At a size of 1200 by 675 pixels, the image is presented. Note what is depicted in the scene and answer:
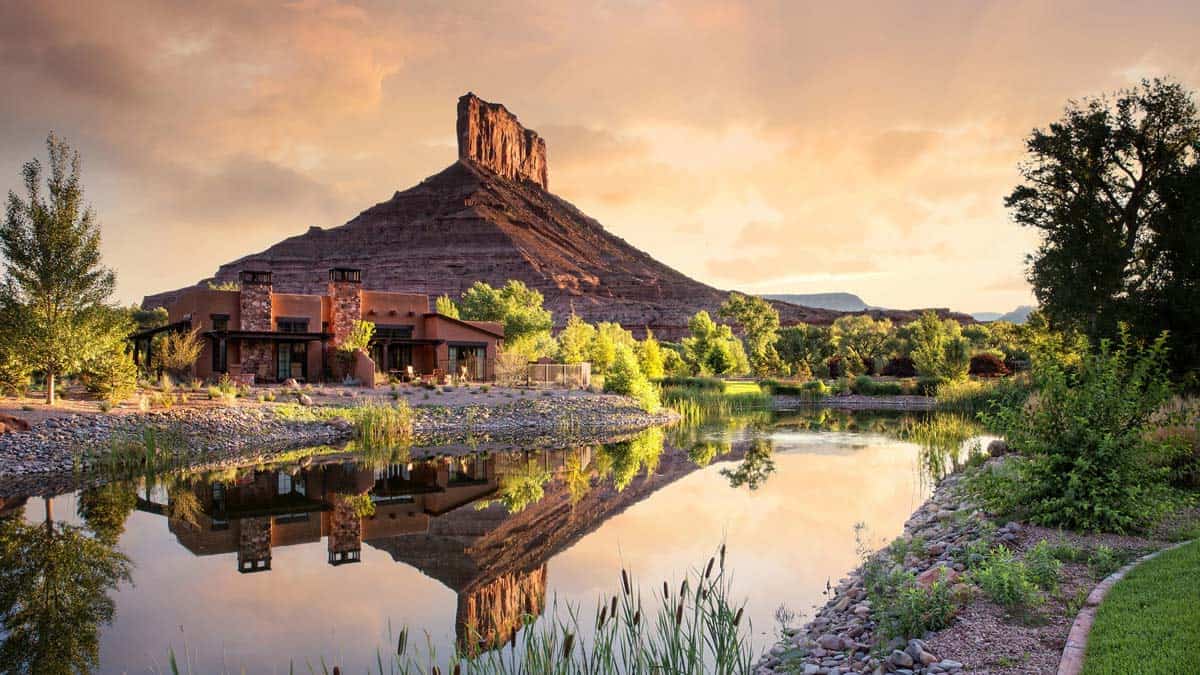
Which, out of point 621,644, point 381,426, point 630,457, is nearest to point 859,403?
point 630,457

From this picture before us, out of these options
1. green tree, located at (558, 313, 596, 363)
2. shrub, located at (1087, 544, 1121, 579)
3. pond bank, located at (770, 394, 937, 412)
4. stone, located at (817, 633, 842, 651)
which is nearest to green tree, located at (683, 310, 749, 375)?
pond bank, located at (770, 394, 937, 412)

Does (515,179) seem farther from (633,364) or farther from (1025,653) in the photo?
(1025,653)

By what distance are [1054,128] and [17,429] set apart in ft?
84.1

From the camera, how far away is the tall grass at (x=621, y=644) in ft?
13.5

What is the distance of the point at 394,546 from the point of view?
32.7 feet

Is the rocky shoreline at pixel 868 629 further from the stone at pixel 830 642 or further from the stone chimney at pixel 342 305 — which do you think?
the stone chimney at pixel 342 305

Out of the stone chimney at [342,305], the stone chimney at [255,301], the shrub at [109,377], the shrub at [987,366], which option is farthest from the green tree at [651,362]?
the shrub at [109,377]

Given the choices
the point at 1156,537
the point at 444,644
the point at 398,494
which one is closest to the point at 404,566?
the point at 444,644

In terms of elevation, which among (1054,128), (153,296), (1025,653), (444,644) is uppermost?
(153,296)

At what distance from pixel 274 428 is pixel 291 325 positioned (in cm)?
1207

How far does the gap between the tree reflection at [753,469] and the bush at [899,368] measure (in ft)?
91.7

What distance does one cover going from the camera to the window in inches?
1231

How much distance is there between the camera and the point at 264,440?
1998 cm

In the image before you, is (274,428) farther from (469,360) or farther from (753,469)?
(469,360)
